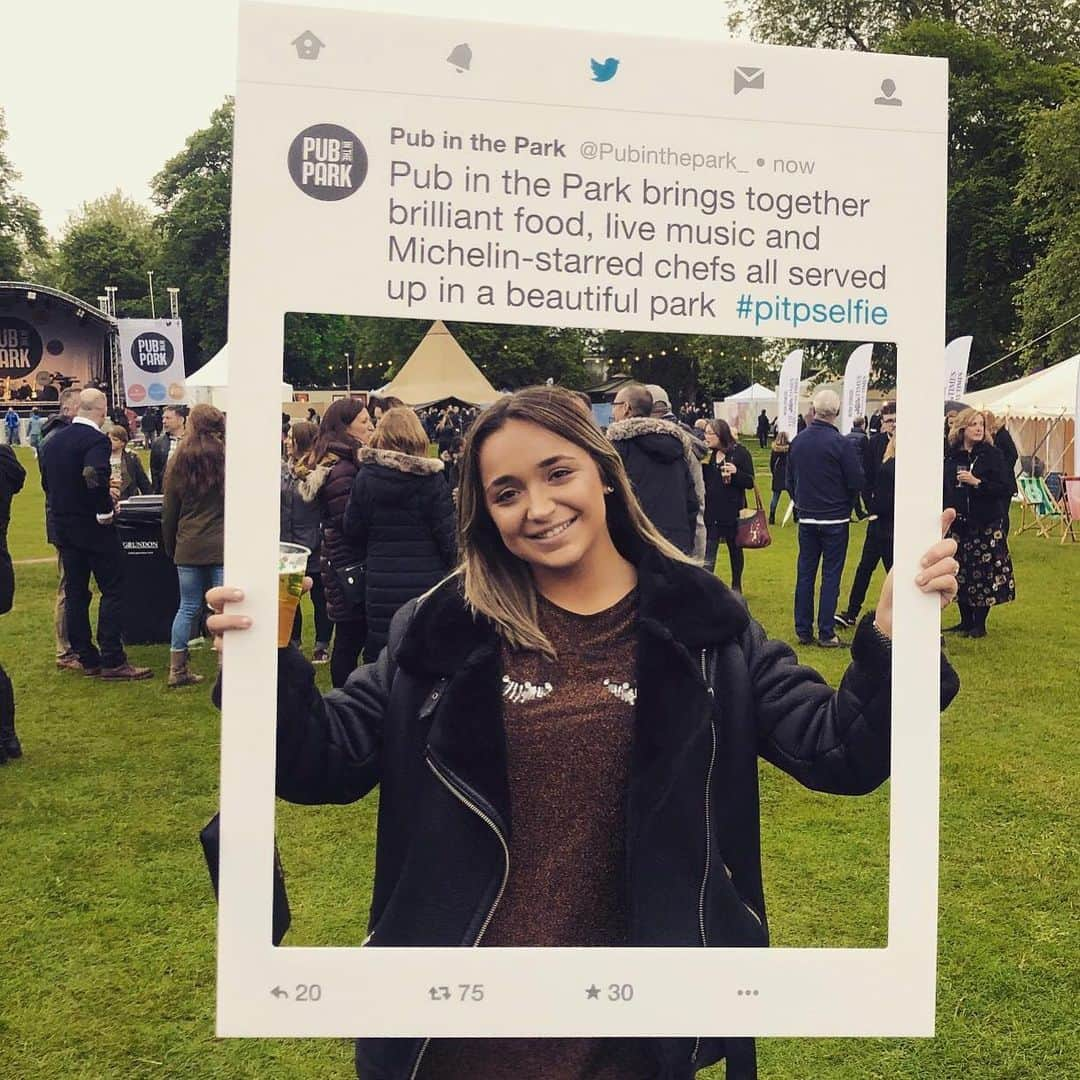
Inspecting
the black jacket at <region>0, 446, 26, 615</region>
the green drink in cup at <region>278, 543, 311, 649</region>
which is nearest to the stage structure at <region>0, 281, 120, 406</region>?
the black jacket at <region>0, 446, 26, 615</region>

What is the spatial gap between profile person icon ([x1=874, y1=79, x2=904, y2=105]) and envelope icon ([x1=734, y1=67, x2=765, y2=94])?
0.16 m

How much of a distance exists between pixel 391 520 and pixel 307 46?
3.06 metres

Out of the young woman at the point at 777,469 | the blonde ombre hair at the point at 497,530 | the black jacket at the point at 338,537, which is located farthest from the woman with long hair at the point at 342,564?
the young woman at the point at 777,469

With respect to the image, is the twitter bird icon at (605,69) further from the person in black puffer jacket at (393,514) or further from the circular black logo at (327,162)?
the person in black puffer jacket at (393,514)

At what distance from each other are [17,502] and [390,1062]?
67.9ft

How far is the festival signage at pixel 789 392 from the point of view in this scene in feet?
6.55

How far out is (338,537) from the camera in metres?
5.35

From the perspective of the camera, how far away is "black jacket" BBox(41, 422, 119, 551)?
7531 millimetres

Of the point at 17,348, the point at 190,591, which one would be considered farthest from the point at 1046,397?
the point at 17,348

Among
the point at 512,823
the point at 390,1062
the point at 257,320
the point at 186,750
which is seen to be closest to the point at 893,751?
the point at 512,823

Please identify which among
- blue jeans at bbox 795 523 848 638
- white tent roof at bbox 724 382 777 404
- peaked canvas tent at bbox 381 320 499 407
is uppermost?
white tent roof at bbox 724 382 777 404

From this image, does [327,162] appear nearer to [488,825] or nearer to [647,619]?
[647,619]

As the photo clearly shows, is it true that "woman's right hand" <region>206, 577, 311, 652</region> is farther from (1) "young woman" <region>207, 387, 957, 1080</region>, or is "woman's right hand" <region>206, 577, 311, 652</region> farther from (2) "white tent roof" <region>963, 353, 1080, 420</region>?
(2) "white tent roof" <region>963, 353, 1080, 420</region>

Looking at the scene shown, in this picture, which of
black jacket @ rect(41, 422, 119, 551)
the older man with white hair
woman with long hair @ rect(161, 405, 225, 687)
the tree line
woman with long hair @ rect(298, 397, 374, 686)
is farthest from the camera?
the tree line
